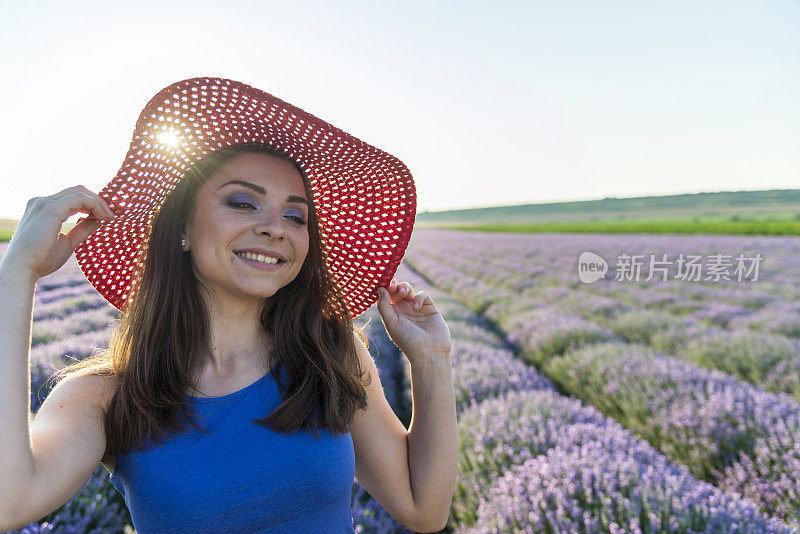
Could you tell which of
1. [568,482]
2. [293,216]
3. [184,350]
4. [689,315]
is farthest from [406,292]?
[689,315]

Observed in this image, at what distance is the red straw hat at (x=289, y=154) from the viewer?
137 cm

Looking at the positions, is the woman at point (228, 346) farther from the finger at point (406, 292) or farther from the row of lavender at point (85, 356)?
the row of lavender at point (85, 356)

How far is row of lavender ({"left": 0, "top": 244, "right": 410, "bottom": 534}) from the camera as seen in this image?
97.2 inches

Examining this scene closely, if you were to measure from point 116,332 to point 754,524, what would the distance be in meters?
2.55

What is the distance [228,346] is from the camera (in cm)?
149

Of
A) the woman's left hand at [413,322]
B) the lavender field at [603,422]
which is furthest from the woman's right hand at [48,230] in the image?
the lavender field at [603,422]

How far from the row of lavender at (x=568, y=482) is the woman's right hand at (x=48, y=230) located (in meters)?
2.13

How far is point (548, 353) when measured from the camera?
6.26m

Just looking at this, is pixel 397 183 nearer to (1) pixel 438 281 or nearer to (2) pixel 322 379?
(2) pixel 322 379

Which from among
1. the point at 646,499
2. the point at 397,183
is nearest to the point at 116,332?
the point at 397,183

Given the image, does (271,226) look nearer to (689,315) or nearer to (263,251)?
(263,251)

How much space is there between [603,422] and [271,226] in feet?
10.2

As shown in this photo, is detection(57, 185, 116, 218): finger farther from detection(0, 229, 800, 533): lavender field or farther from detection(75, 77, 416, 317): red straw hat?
detection(0, 229, 800, 533): lavender field

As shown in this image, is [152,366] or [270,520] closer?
[270,520]
